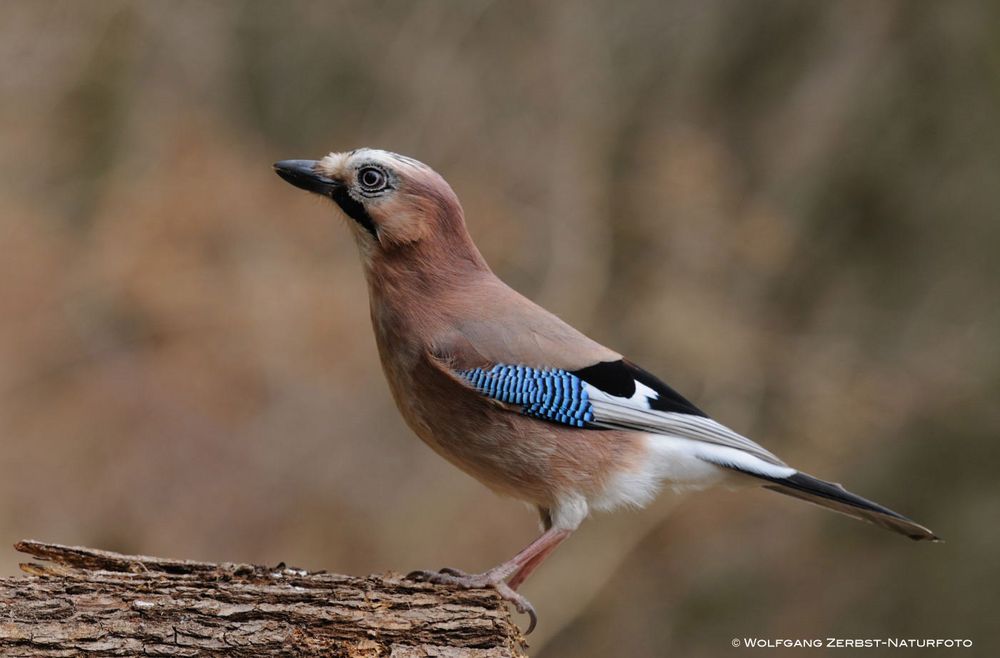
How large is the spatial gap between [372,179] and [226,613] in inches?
56.9

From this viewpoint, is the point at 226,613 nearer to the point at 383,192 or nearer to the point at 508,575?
the point at 508,575

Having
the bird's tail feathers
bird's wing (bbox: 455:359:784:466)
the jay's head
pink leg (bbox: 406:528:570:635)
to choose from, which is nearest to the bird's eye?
the jay's head

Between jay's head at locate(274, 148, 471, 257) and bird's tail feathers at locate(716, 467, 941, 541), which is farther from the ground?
jay's head at locate(274, 148, 471, 257)

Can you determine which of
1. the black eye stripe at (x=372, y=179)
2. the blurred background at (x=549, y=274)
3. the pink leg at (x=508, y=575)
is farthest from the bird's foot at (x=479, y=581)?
the blurred background at (x=549, y=274)

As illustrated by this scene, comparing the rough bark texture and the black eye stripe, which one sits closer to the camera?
the rough bark texture

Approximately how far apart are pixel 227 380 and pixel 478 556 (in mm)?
2159

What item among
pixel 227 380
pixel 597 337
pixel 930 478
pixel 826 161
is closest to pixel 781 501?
pixel 930 478

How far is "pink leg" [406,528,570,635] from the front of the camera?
3.53m

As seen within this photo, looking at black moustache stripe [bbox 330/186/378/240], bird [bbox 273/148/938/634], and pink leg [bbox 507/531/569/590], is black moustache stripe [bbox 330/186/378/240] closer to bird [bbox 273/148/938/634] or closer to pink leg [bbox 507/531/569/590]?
bird [bbox 273/148/938/634]

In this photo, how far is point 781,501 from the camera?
7.92 metres

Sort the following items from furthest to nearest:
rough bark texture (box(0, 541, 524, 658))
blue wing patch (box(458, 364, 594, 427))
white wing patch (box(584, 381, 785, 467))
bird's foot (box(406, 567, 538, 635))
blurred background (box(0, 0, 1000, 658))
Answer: blurred background (box(0, 0, 1000, 658)), white wing patch (box(584, 381, 785, 467)), blue wing patch (box(458, 364, 594, 427)), bird's foot (box(406, 567, 538, 635)), rough bark texture (box(0, 541, 524, 658))

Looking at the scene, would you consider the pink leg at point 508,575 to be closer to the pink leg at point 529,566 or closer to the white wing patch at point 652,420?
the pink leg at point 529,566

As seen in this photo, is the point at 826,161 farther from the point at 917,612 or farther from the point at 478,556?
the point at 478,556

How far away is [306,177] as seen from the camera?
3900mm
